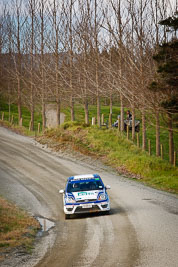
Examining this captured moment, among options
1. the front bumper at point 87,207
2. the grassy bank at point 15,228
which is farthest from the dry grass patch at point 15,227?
the front bumper at point 87,207

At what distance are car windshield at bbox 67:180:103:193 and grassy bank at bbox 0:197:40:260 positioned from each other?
7.32ft

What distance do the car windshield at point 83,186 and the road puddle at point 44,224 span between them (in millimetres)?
1652

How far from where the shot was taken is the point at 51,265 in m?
10.0

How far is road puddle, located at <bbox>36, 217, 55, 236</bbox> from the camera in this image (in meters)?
14.5

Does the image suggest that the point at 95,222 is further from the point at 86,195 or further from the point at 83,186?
the point at 83,186

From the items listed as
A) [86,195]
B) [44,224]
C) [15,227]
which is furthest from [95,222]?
[15,227]

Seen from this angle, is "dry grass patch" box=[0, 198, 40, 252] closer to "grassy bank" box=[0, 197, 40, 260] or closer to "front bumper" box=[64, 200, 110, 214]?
"grassy bank" box=[0, 197, 40, 260]

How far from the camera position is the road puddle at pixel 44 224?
47.5 ft

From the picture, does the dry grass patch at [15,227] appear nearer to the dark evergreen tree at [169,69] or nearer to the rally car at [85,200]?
the rally car at [85,200]

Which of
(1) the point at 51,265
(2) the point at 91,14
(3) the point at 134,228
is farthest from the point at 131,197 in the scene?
(2) the point at 91,14

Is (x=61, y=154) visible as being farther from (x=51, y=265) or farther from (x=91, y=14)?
(x=51, y=265)

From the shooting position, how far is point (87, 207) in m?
16.0

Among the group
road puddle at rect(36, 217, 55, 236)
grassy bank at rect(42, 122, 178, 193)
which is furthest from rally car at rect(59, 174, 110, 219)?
grassy bank at rect(42, 122, 178, 193)

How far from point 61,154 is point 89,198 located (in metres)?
17.6
